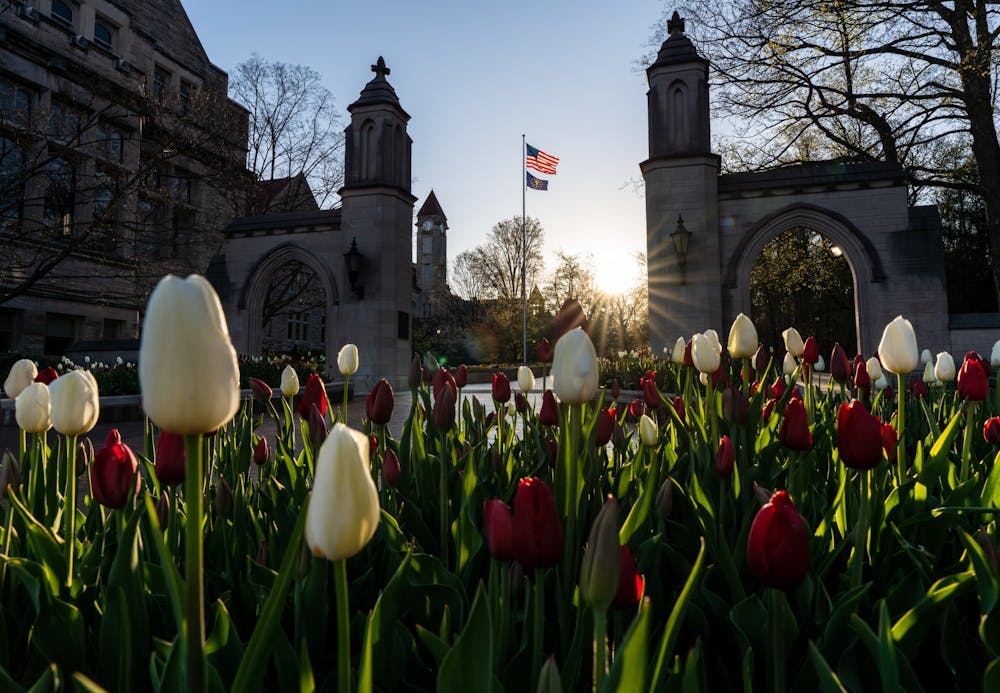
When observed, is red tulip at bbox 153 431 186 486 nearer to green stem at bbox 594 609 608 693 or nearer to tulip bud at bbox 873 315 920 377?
green stem at bbox 594 609 608 693

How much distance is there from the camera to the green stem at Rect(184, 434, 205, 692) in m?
0.56

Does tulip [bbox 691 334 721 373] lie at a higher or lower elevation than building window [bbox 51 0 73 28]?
lower

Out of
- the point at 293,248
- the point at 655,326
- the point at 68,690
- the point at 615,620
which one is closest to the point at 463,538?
the point at 615,620

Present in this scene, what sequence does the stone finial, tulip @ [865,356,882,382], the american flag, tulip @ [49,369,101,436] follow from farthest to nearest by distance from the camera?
the american flag, the stone finial, tulip @ [865,356,882,382], tulip @ [49,369,101,436]

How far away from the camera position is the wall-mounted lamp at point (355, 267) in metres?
16.3

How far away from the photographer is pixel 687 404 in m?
2.25

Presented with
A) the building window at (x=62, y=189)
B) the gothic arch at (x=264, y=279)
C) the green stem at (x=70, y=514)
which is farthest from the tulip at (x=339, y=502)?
the gothic arch at (x=264, y=279)

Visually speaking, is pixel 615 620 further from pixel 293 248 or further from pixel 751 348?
pixel 293 248

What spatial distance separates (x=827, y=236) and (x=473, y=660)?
50.3ft

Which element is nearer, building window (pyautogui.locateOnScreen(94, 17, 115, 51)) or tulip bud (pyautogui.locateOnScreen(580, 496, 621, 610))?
tulip bud (pyautogui.locateOnScreen(580, 496, 621, 610))

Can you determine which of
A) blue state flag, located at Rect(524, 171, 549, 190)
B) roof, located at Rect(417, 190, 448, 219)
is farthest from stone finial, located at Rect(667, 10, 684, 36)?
roof, located at Rect(417, 190, 448, 219)

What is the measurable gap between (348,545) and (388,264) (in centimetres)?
1651

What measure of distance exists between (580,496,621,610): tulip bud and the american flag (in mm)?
23707

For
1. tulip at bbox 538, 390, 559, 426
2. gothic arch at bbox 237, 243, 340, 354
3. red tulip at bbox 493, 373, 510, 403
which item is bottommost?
tulip at bbox 538, 390, 559, 426
